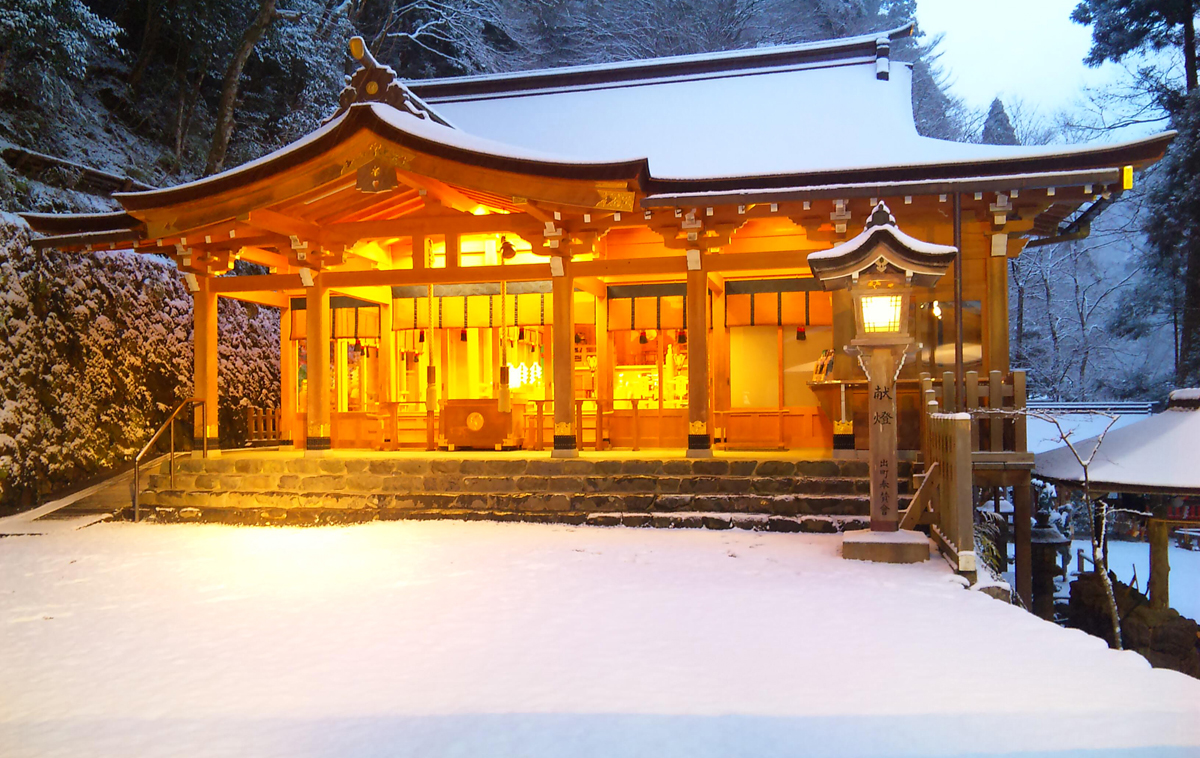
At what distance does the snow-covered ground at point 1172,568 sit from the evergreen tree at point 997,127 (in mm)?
18023

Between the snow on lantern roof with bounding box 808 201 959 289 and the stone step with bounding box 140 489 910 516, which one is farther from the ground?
the snow on lantern roof with bounding box 808 201 959 289

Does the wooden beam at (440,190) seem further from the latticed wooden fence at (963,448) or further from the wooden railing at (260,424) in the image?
the wooden railing at (260,424)

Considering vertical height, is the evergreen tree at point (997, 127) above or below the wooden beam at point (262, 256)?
above

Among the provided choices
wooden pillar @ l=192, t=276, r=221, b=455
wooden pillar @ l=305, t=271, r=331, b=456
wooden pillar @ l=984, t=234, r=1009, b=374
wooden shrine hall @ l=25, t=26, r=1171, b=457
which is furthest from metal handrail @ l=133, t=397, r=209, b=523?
wooden pillar @ l=984, t=234, r=1009, b=374

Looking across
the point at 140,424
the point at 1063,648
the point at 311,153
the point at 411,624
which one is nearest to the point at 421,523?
the point at 411,624

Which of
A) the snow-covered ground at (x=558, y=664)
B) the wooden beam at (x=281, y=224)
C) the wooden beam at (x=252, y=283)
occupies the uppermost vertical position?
the wooden beam at (x=281, y=224)

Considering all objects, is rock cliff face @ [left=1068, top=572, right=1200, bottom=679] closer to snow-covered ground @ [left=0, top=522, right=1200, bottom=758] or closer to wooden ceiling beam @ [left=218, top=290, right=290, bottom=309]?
snow-covered ground @ [left=0, top=522, right=1200, bottom=758]

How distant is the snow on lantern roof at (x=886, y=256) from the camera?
7434mm

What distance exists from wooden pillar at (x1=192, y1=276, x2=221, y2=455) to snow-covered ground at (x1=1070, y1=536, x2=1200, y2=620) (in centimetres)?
1574

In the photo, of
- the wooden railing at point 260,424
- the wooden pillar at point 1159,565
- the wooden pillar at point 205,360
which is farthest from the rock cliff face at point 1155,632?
the wooden railing at point 260,424

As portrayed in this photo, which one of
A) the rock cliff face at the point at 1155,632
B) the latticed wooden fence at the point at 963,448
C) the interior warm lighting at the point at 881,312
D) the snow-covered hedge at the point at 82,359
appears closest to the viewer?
the latticed wooden fence at the point at 963,448

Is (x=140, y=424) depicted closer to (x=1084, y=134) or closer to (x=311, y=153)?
(x=311, y=153)

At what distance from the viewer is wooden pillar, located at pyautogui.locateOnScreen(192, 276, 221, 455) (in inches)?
488

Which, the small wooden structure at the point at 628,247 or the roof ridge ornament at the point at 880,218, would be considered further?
the small wooden structure at the point at 628,247
